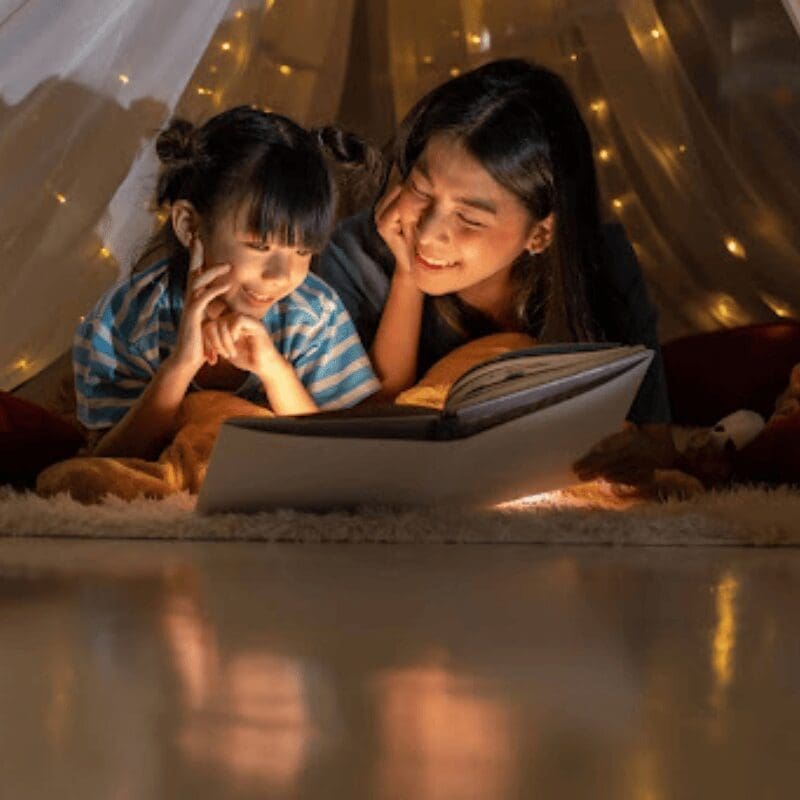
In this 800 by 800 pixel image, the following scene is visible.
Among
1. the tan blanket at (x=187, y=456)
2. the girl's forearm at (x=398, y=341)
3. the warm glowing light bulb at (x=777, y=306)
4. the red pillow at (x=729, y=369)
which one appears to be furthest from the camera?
the warm glowing light bulb at (x=777, y=306)

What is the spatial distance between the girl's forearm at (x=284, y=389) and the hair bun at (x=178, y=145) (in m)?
0.28

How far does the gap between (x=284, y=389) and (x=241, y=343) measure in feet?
0.23

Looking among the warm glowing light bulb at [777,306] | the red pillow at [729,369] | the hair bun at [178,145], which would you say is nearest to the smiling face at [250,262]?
the hair bun at [178,145]

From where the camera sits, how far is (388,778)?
59cm

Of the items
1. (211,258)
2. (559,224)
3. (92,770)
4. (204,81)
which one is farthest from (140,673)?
(204,81)

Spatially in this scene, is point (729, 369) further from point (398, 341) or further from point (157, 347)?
point (157, 347)

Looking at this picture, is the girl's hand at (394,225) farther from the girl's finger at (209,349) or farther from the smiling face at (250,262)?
the girl's finger at (209,349)

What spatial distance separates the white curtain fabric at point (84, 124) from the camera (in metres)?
1.93

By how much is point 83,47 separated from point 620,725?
1.45 meters

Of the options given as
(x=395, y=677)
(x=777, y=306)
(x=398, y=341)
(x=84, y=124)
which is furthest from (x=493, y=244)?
(x=395, y=677)

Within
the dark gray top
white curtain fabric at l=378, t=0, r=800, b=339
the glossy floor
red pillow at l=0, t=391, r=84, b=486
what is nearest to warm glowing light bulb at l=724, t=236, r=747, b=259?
white curtain fabric at l=378, t=0, r=800, b=339

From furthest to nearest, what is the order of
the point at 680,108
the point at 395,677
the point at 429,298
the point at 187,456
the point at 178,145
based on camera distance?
the point at 680,108 → the point at 429,298 → the point at 178,145 → the point at 187,456 → the point at 395,677

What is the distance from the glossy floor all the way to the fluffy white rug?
0.37 ft

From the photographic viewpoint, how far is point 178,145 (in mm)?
1946
